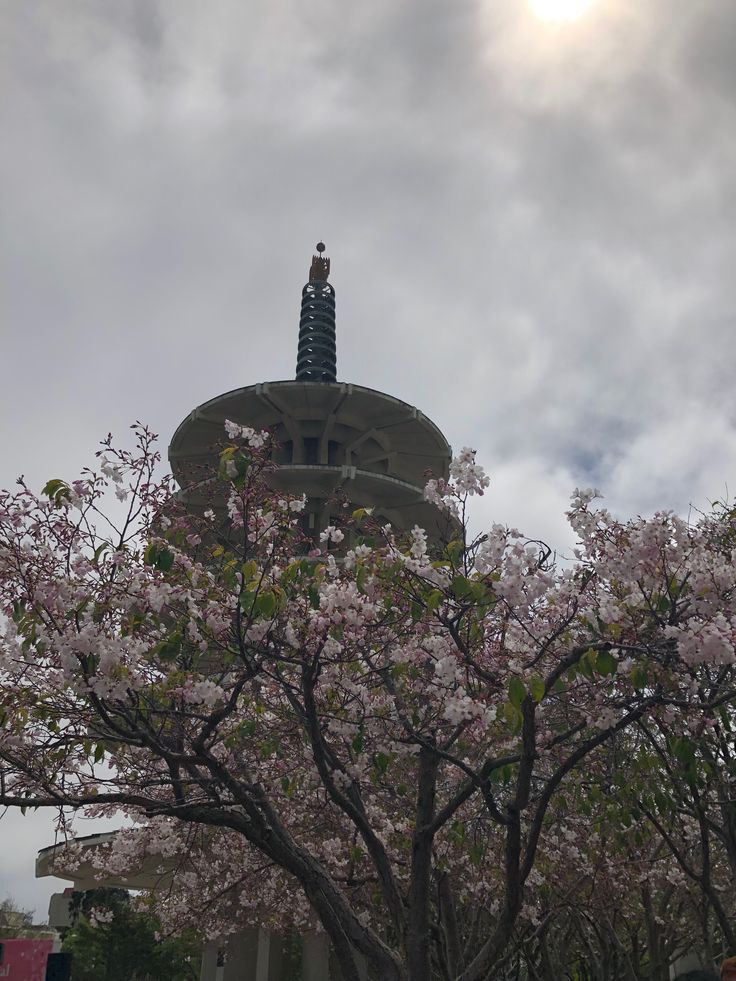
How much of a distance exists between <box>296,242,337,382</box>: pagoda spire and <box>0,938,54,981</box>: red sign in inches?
1772

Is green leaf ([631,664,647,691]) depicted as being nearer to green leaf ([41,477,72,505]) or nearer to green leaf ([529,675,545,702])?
green leaf ([529,675,545,702])

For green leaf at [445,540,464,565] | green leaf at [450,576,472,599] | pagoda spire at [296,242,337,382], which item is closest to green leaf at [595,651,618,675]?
green leaf at [450,576,472,599]

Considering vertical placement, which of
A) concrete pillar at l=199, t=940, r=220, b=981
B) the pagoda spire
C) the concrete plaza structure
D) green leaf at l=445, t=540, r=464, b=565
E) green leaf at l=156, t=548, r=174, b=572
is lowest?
concrete pillar at l=199, t=940, r=220, b=981

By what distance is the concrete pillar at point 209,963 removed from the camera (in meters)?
31.6

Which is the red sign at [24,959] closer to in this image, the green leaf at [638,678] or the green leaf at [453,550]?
the green leaf at [453,550]

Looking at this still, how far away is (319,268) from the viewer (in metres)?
62.8

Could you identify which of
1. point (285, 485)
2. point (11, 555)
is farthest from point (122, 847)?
point (285, 485)

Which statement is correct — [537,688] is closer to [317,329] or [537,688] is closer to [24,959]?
[24,959]

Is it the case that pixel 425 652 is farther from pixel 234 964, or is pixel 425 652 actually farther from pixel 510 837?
pixel 234 964

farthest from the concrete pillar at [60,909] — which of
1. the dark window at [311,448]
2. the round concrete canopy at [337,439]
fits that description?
the dark window at [311,448]

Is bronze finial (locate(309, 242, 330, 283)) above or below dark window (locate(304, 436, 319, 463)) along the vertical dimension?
above

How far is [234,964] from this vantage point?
32.5 m

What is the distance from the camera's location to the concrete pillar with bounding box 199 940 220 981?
31.6 m

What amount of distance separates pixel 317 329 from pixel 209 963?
41.0 m
